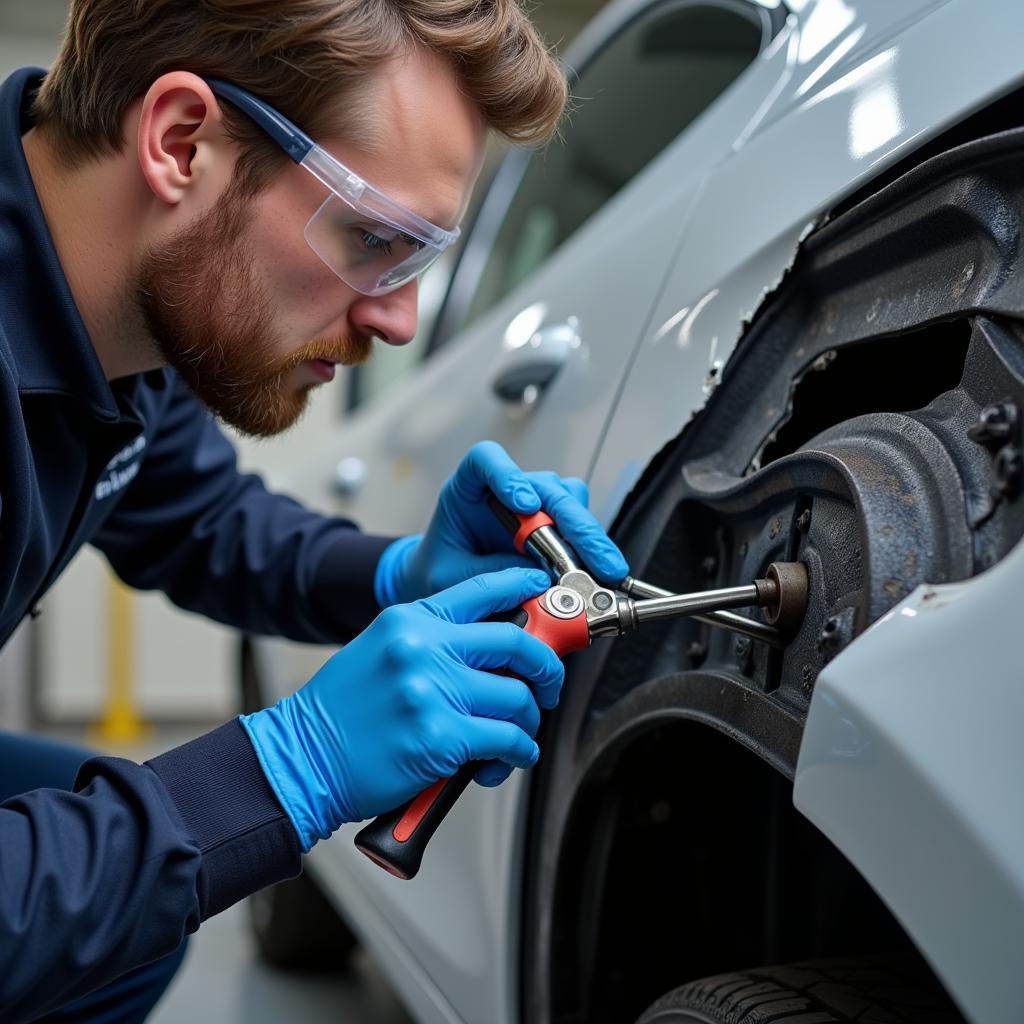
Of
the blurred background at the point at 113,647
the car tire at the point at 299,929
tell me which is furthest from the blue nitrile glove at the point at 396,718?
the blurred background at the point at 113,647

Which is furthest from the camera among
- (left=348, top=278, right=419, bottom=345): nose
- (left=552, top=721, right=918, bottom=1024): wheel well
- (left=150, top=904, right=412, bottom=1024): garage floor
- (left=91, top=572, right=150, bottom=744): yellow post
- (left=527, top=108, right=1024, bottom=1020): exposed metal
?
(left=91, top=572, right=150, bottom=744): yellow post

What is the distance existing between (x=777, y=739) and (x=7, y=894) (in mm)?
563

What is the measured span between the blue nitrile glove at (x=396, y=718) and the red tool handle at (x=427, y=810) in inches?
0.6

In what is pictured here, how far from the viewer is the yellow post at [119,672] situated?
4.79m

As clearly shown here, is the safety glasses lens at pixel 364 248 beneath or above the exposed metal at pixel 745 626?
above

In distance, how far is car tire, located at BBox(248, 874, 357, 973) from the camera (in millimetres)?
2252

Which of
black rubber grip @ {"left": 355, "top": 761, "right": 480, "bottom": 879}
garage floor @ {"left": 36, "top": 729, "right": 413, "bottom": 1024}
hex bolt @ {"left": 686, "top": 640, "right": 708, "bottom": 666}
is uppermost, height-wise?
hex bolt @ {"left": 686, "top": 640, "right": 708, "bottom": 666}

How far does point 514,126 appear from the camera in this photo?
1.25 meters

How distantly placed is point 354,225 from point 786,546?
562mm

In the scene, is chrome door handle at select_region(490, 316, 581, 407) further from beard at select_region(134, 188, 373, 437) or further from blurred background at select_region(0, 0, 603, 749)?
blurred background at select_region(0, 0, 603, 749)

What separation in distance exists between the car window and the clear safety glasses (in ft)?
1.44

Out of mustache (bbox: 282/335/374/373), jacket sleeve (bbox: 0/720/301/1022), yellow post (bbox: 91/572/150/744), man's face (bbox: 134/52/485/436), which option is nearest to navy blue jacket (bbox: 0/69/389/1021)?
jacket sleeve (bbox: 0/720/301/1022)

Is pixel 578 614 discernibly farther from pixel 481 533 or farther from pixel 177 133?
pixel 177 133

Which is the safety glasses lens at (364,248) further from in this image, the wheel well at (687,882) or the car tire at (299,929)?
the car tire at (299,929)
